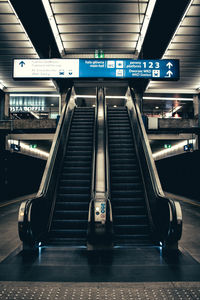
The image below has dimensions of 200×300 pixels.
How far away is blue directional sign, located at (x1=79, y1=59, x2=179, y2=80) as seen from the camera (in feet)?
22.7

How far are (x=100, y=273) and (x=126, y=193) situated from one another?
3.01 meters

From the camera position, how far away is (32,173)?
51.5ft

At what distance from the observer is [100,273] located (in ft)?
11.7

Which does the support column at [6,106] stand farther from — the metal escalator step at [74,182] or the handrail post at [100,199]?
the metal escalator step at [74,182]

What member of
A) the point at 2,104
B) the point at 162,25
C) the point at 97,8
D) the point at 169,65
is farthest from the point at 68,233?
Answer: the point at 2,104

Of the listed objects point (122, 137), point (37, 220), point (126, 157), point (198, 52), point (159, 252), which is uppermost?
point (198, 52)

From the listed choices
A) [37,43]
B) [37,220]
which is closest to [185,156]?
[37,43]

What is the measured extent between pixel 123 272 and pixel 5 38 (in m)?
9.71

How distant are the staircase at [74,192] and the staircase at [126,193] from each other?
0.76m

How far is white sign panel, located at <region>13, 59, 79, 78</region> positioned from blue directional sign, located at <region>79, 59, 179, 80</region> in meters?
0.27

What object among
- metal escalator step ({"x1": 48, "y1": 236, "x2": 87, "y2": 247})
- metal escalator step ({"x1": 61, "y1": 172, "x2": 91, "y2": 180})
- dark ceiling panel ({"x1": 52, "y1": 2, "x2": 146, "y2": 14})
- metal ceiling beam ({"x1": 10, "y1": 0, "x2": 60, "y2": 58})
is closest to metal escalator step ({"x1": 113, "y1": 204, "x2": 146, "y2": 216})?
metal escalator step ({"x1": 48, "y1": 236, "x2": 87, "y2": 247})

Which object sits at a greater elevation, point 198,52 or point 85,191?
point 198,52

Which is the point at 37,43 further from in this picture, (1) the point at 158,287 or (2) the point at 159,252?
(1) the point at 158,287

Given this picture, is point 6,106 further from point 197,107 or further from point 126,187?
point 197,107
